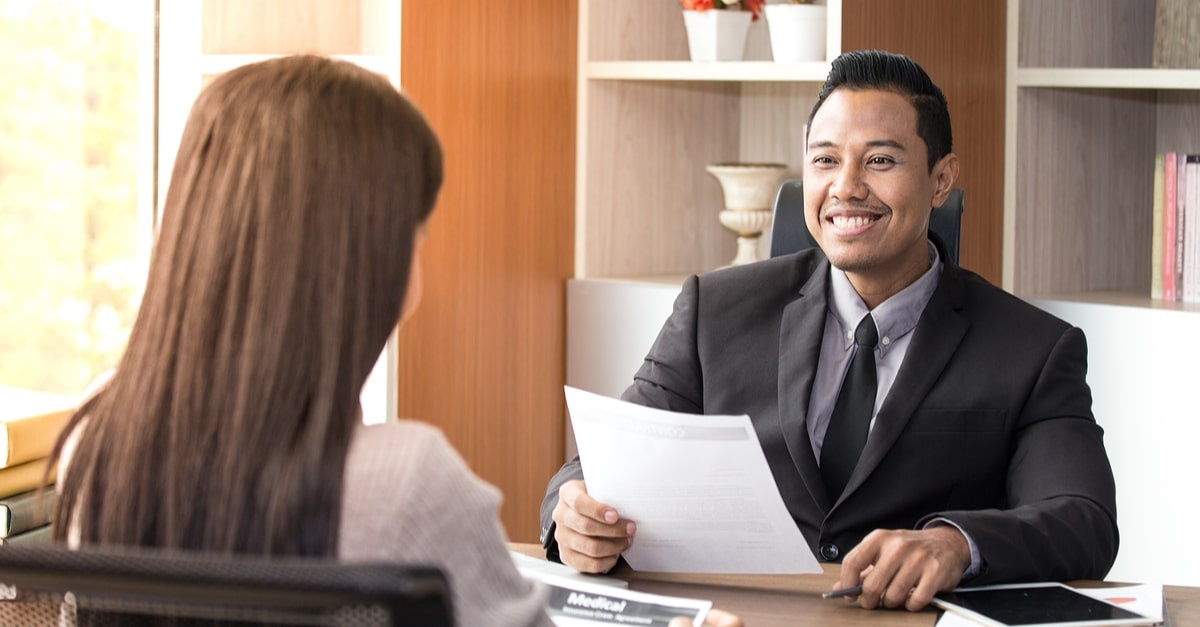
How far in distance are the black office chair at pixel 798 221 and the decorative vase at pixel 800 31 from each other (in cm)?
65

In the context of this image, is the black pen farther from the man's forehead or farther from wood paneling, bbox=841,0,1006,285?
wood paneling, bbox=841,0,1006,285

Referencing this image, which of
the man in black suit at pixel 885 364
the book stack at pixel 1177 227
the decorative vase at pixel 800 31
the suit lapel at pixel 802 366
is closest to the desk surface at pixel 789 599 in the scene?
the man in black suit at pixel 885 364

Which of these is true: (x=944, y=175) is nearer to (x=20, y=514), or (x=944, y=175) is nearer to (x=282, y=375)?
(x=282, y=375)

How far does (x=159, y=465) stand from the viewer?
97cm

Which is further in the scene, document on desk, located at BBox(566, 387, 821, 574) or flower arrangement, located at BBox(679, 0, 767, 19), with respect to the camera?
flower arrangement, located at BBox(679, 0, 767, 19)

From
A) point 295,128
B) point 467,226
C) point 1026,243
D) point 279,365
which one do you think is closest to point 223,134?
point 295,128

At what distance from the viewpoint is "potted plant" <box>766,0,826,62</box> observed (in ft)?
9.51

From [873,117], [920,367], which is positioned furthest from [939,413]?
[873,117]

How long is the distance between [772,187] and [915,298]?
1.33 m

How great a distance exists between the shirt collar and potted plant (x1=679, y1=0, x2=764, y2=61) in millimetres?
1164

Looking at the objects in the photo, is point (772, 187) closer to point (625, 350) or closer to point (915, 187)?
point (625, 350)

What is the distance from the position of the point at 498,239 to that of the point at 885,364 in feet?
4.31

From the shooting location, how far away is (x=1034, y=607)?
149cm

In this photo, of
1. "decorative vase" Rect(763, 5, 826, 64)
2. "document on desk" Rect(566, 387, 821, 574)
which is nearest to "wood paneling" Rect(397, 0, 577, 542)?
"decorative vase" Rect(763, 5, 826, 64)
